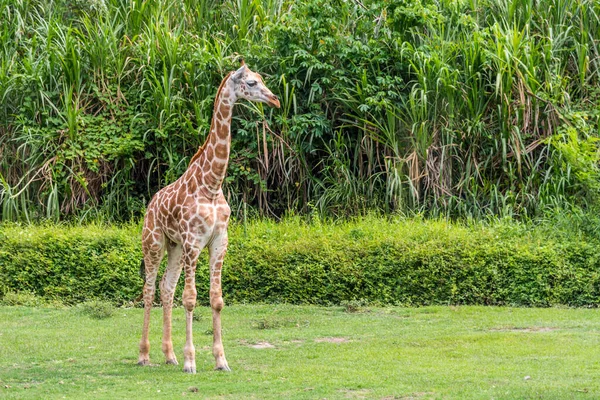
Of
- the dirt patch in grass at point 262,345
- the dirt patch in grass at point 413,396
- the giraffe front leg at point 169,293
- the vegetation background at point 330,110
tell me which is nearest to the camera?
the dirt patch in grass at point 413,396

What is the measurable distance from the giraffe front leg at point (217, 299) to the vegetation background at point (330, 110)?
5.51m

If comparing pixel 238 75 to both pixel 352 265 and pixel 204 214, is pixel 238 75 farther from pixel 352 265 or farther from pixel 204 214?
pixel 352 265

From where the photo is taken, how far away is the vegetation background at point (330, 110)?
558 inches

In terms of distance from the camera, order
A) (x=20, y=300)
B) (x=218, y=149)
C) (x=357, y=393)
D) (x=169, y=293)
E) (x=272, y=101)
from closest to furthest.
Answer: (x=357, y=393)
(x=272, y=101)
(x=218, y=149)
(x=169, y=293)
(x=20, y=300)

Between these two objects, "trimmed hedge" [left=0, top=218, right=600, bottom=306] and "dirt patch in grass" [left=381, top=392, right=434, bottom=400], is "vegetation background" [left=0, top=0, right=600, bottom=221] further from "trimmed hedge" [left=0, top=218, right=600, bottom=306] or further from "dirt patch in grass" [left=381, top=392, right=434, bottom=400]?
"dirt patch in grass" [left=381, top=392, right=434, bottom=400]

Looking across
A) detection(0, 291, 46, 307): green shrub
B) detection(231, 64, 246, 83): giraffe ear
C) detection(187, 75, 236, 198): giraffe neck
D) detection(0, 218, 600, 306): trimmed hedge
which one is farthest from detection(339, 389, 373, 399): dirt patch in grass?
detection(0, 291, 46, 307): green shrub

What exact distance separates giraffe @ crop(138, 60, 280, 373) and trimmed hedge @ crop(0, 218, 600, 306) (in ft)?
11.6

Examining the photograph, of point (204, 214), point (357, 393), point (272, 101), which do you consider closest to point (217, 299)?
point (204, 214)

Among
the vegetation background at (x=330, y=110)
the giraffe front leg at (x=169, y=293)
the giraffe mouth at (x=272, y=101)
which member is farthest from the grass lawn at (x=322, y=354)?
the vegetation background at (x=330, y=110)

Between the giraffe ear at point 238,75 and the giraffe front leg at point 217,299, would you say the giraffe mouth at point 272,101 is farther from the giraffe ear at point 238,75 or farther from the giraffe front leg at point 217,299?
the giraffe front leg at point 217,299

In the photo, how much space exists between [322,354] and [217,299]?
140cm

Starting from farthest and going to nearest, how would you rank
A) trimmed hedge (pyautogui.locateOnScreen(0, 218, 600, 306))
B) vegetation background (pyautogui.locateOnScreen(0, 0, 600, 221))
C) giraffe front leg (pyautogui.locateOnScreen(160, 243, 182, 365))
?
vegetation background (pyautogui.locateOnScreen(0, 0, 600, 221)) → trimmed hedge (pyautogui.locateOnScreen(0, 218, 600, 306)) → giraffe front leg (pyautogui.locateOnScreen(160, 243, 182, 365))

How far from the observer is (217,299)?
27.8ft

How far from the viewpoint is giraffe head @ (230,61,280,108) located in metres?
8.50
